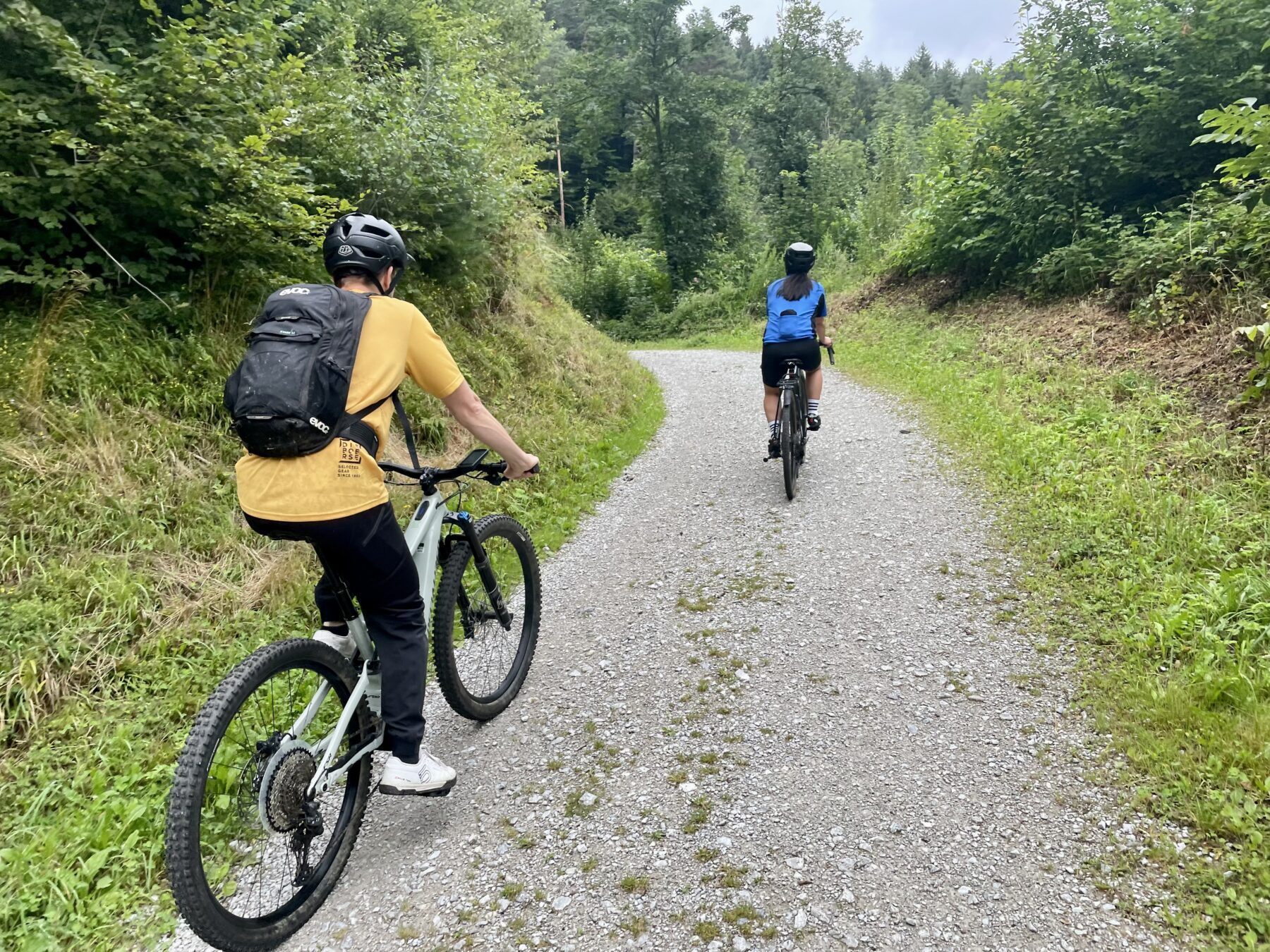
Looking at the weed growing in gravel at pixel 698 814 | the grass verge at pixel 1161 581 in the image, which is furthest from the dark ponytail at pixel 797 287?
the weed growing in gravel at pixel 698 814

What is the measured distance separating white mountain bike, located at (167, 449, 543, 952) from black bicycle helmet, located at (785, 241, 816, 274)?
14.3ft

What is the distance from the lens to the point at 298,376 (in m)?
2.23

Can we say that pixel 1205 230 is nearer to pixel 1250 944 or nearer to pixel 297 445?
pixel 1250 944

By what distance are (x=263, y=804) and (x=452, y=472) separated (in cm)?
143

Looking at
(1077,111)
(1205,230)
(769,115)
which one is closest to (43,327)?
(1205,230)

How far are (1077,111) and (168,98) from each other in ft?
41.2

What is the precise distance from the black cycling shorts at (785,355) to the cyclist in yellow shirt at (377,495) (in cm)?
432

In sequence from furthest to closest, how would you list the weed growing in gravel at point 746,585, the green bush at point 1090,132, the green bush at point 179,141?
the green bush at point 1090,132, the weed growing in gravel at point 746,585, the green bush at point 179,141

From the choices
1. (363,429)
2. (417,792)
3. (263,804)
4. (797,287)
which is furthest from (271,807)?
(797,287)

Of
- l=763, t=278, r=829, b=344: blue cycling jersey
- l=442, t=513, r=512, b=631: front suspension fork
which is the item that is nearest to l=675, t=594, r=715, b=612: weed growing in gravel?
l=442, t=513, r=512, b=631: front suspension fork

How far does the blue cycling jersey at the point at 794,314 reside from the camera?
261 inches

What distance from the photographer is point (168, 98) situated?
4738 millimetres

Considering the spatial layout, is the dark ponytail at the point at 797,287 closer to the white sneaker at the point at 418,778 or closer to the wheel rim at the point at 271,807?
the white sneaker at the point at 418,778

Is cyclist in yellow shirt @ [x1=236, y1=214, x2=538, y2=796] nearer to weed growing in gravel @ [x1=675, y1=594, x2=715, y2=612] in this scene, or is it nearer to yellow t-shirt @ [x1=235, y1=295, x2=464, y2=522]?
yellow t-shirt @ [x1=235, y1=295, x2=464, y2=522]
